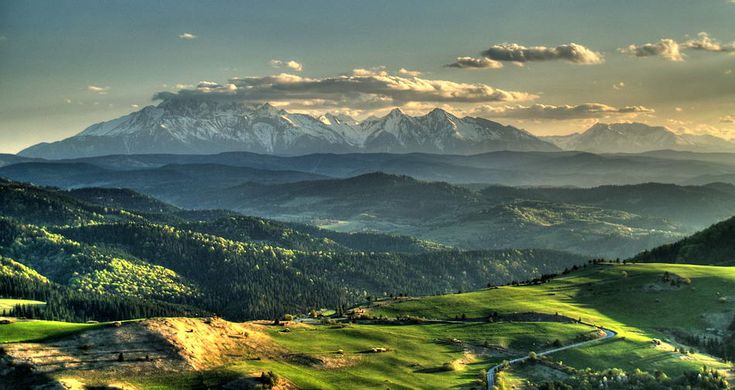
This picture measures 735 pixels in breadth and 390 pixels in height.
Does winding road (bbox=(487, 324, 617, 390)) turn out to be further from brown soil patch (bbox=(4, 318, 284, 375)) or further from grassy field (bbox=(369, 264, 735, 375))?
brown soil patch (bbox=(4, 318, 284, 375))

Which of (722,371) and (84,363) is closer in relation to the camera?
(84,363)

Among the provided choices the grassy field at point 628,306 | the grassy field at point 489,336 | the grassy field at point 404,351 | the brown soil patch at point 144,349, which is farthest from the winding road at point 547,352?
the brown soil patch at point 144,349

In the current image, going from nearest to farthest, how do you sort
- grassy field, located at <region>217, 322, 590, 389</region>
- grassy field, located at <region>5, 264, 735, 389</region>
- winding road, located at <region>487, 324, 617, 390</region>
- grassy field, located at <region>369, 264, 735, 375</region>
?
1. grassy field, located at <region>5, 264, 735, 389</region>
2. grassy field, located at <region>217, 322, 590, 389</region>
3. winding road, located at <region>487, 324, 617, 390</region>
4. grassy field, located at <region>369, 264, 735, 375</region>

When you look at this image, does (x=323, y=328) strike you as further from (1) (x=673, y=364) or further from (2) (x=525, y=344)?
(1) (x=673, y=364)

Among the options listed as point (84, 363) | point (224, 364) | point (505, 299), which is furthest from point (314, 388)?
point (505, 299)

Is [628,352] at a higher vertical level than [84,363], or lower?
lower

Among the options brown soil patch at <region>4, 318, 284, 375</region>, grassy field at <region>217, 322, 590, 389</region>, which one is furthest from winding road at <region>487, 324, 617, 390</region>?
brown soil patch at <region>4, 318, 284, 375</region>
